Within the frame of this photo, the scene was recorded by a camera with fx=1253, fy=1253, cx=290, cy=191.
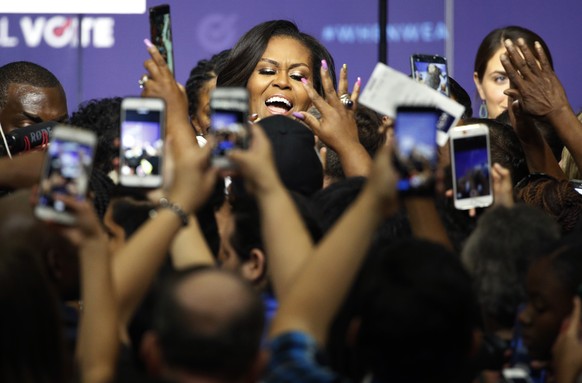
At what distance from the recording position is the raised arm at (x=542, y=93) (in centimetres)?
410

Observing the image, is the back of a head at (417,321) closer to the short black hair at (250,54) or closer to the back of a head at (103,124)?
the back of a head at (103,124)

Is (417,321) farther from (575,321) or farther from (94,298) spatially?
(94,298)

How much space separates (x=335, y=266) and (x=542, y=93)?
2.00 meters

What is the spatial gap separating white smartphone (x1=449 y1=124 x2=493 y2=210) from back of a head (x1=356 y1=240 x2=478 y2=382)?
92 centimetres

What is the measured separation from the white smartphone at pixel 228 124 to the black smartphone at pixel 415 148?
35cm

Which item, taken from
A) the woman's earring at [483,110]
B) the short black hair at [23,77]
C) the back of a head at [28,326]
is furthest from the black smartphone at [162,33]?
the woman's earring at [483,110]

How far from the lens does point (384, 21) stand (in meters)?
6.77

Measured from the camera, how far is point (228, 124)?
102 inches

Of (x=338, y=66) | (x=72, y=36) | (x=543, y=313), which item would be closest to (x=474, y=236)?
(x=543, y=313)

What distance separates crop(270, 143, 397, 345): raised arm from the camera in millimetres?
2299

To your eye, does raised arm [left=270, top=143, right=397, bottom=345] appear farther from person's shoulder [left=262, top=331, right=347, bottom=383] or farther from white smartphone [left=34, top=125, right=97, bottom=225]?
white smartphone [left=34, top=125, right=97, bottom=225]

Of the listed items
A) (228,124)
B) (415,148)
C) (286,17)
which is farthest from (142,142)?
(286,17)

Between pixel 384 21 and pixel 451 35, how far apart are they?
1.21 feet

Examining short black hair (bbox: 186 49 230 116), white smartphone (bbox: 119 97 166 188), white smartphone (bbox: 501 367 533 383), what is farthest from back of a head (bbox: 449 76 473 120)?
white smartphone (bbox: 501 367 533 383)
